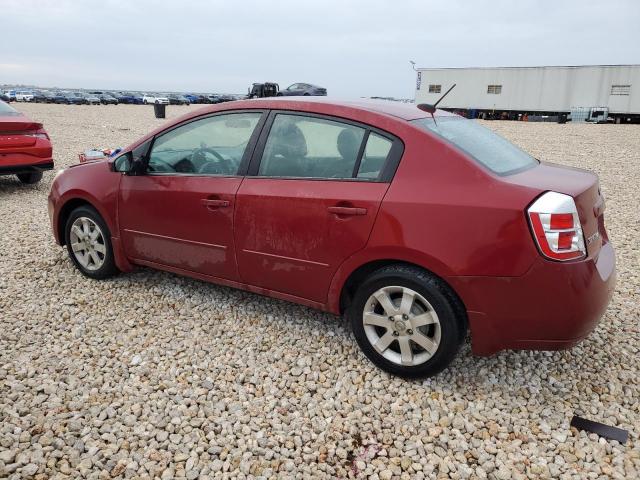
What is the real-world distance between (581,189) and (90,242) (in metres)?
3.80

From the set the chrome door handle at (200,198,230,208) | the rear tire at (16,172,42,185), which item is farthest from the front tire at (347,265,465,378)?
the rear tire at (16,172,42,185)

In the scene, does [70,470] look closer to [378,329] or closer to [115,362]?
[115,362]

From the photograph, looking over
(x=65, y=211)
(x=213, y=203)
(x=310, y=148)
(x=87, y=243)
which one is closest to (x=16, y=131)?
(x=65, y=211)

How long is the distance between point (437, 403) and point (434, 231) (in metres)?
0.99

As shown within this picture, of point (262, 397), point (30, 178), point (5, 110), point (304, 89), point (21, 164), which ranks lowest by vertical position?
point (262, 397)

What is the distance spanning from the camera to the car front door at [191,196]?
3.44 metres

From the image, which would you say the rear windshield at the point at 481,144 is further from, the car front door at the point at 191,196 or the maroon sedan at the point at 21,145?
the maroon sedan at the point at 21,145

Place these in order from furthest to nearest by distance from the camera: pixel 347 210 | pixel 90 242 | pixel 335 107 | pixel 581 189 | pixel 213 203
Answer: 1. pixel 90 242
2. pixel 213 203
3. pixel 335 107
4. pixel 347 210
5. pixel 581 189

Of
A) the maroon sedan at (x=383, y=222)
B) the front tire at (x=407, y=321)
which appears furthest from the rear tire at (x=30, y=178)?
the front tire at (x=407, y=321)

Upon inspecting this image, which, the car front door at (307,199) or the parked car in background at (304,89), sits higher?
the parked car in background at (304,89)

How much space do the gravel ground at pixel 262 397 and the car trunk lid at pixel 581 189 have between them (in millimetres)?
958

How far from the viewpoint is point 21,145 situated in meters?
7.38

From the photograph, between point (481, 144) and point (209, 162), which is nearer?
point (481, 144)

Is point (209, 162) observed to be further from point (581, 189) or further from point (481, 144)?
point (581, 189)
